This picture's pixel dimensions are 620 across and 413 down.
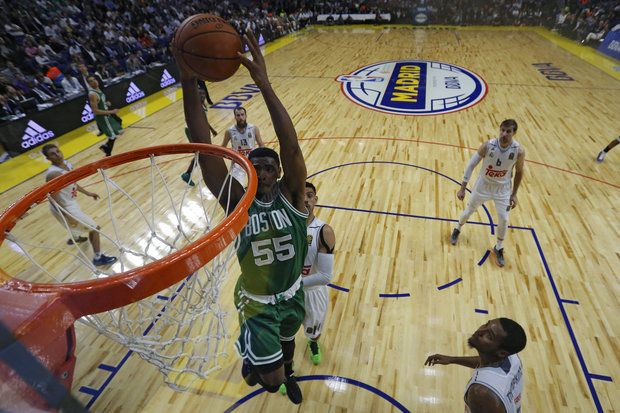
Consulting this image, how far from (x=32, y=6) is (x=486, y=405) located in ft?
58.5

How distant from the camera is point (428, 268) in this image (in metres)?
4.43

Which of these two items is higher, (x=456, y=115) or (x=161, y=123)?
(x=161, y=123)

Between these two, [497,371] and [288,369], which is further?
[288,369]

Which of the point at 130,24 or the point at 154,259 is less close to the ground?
the point at 130,24

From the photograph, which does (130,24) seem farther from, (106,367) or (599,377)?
(599,377)

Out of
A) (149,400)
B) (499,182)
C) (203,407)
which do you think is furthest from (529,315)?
(149,400)

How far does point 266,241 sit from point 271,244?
0.12ft

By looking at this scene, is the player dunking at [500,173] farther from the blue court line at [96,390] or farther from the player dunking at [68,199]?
the player dunking at [68,199]

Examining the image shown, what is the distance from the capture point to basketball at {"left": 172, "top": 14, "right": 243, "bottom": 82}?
7.20 ft

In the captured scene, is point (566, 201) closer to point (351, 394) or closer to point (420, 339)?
point (420, 339)

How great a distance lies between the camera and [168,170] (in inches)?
272

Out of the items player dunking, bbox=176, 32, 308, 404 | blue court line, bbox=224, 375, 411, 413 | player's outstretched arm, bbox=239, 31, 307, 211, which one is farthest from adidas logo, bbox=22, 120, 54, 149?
player's outstretched arm, bbox=239, 31, 307, 211

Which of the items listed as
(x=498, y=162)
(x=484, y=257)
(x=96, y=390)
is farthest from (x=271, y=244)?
(x=484, y=257)

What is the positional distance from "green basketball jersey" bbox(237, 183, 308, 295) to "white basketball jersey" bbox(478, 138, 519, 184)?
2.95 m
